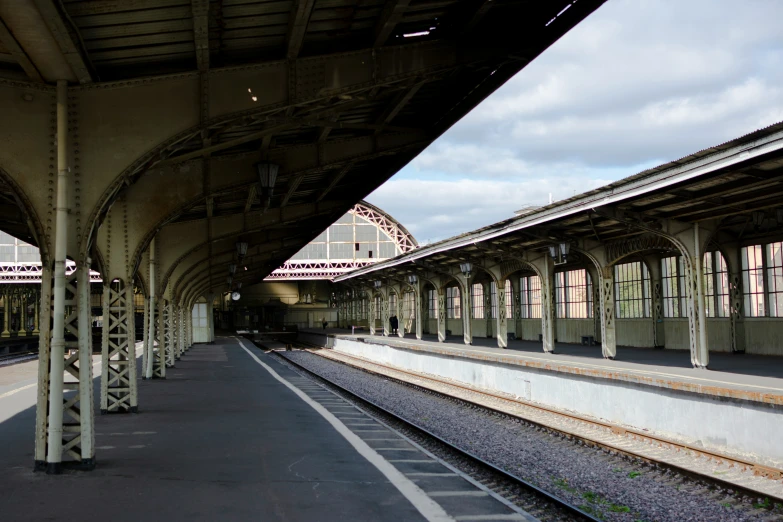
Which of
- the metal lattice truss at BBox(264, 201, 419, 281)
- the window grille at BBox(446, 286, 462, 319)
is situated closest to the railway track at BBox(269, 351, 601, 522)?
the window grille at BBox(446, 286, 462, 319)

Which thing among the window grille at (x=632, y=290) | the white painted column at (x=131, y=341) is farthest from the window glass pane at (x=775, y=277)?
the white painted column at (x=131, y=341)

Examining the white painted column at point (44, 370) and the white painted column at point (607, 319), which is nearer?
the white painted column at point (44, 370)

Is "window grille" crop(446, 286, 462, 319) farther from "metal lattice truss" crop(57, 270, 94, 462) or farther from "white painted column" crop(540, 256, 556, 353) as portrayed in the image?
"metal lattice truss" crop(57, 270, 94, 462)

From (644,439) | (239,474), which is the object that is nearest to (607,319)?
(644,439)

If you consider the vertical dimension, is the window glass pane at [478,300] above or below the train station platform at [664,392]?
above

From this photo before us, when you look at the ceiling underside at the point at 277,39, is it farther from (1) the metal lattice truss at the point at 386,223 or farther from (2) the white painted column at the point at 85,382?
(1) the metal lattice truss at the point at 386,223

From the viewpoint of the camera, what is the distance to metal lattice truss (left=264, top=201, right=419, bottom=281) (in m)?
66.9

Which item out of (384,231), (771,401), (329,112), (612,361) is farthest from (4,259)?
(771,401)

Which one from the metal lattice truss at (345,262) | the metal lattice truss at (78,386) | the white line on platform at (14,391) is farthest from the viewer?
the metal lattice truss at (345,262)

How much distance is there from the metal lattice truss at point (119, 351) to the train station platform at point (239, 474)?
1.41ft

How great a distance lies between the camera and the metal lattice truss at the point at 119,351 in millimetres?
13516

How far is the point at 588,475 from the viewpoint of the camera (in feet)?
31.7

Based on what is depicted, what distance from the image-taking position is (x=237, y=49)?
926 centimetres

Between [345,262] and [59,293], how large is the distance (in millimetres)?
60370
